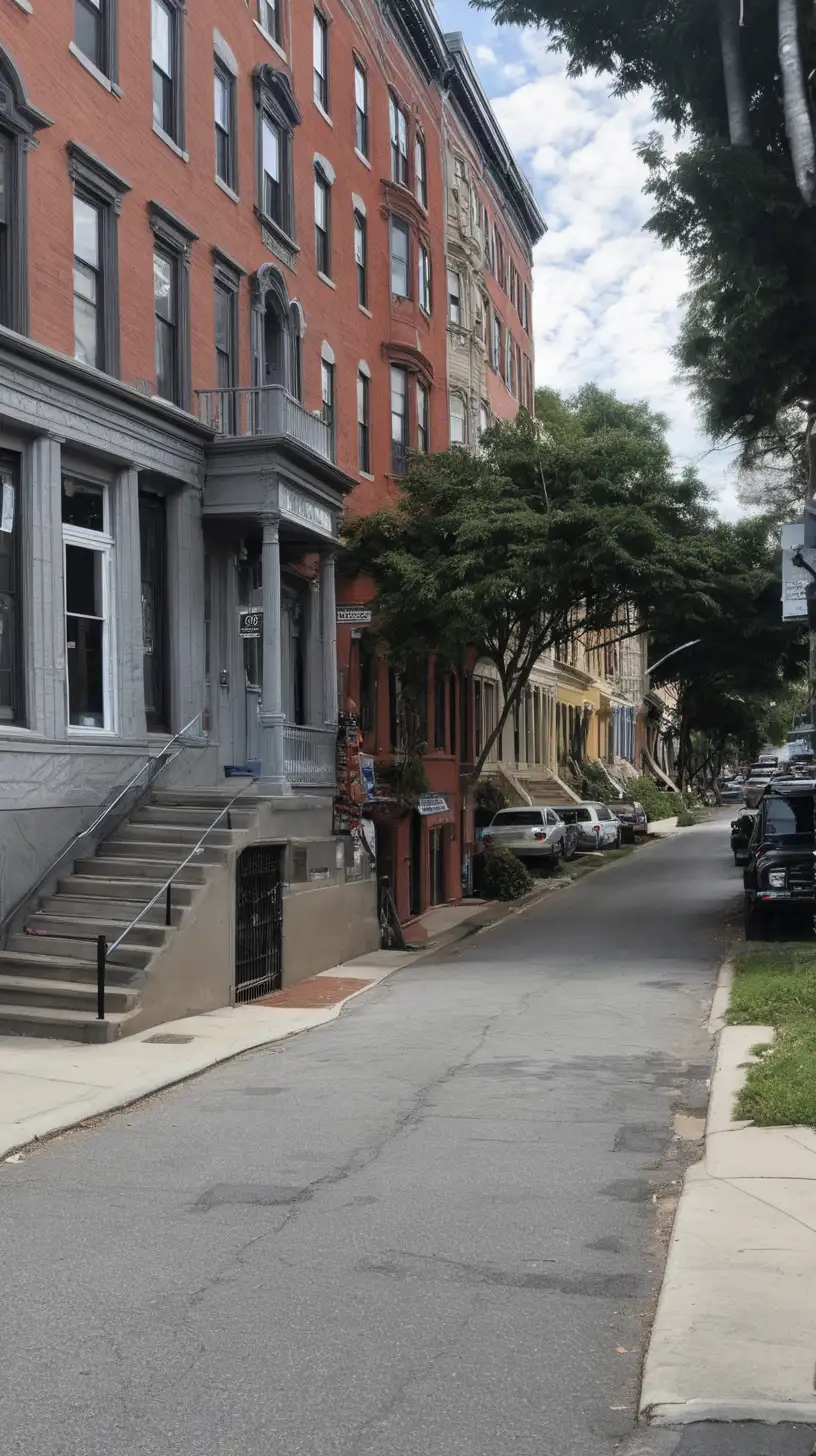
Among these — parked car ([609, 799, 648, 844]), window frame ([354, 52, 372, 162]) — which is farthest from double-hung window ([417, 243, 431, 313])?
parked car ([609, 799, 648, 844])

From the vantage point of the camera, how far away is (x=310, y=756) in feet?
68.2

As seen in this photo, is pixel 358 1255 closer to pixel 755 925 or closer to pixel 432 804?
pixel 755 925

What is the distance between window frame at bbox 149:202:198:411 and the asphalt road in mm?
9862

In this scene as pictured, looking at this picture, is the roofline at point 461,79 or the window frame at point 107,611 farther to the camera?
the roofline at point 461,79

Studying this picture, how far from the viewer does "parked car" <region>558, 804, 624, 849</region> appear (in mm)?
43469

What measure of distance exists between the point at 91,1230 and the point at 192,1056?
5.25m

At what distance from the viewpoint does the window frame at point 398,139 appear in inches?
1171

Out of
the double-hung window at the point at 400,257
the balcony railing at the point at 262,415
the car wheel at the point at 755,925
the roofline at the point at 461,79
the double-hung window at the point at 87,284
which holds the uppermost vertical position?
the roofline at the point at 461,79

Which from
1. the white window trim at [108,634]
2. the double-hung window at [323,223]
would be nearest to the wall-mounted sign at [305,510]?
the white window trim at [108,634]

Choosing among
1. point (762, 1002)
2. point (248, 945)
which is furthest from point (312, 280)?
point (762, 1002)

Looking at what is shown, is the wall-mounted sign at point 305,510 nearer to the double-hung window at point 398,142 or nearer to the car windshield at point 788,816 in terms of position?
the car windshield at point 788,816

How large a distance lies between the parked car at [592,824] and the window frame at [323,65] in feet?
74.8

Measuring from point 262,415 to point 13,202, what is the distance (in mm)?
5456

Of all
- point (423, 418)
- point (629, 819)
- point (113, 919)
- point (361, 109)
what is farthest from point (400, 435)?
point (629, 819)
